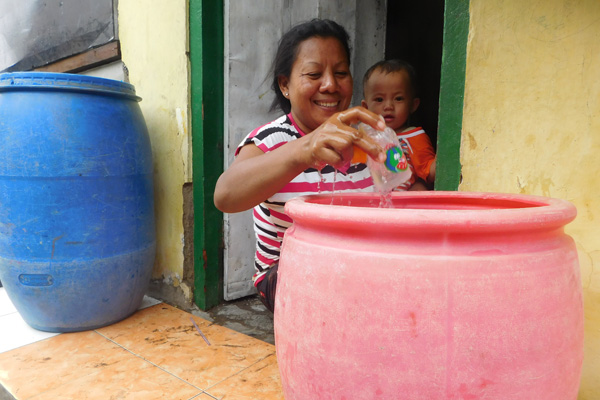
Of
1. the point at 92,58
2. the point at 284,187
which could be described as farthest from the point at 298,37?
the point at 92,58

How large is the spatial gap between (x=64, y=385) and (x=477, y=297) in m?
1.61

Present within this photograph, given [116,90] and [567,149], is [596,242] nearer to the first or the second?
[567,149]

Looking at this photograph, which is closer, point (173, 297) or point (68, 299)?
point (68, 299)

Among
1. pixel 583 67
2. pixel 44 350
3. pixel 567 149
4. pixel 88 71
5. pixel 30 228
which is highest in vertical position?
pixel 88 71

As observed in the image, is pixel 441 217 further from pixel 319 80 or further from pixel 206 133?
pixel 206 133

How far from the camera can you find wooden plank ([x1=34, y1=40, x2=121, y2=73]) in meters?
2.61

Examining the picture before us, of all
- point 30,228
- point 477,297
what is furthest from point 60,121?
point 477,297

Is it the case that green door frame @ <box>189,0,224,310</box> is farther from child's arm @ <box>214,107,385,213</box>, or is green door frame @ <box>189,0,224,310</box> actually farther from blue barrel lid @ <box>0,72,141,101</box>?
child's arm @ <box>214,107,385,213</box>

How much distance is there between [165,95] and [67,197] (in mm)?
819

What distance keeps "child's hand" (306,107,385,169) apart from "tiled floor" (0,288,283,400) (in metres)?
0.99

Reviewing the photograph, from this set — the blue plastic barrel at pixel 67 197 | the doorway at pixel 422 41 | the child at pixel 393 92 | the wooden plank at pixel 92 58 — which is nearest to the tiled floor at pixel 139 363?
the blue plastic barrel at pixel 67 197

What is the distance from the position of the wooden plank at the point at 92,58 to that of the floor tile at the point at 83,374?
68.8 inches

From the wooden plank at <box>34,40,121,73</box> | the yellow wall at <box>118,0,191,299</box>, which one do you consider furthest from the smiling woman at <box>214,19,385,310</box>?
the wooden plank at <box>34,40,121,73</box>

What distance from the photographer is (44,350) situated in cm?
186
